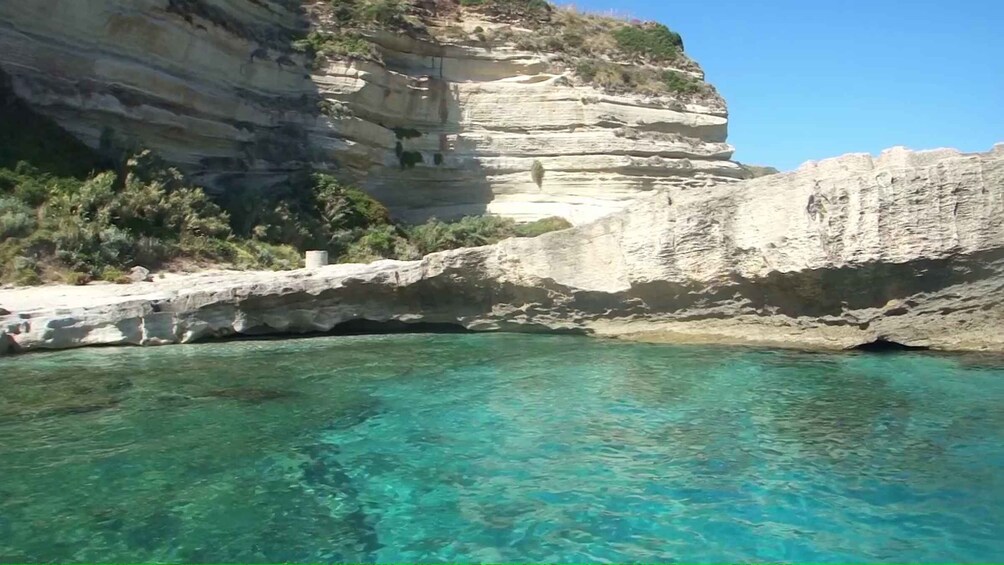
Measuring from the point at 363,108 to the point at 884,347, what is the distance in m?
18.1

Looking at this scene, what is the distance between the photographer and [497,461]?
5.92 metres

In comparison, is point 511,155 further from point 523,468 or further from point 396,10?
point 523,468

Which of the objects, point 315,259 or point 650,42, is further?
point 650,42

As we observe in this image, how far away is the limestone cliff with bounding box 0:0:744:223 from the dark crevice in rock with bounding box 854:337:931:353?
14.7 meters

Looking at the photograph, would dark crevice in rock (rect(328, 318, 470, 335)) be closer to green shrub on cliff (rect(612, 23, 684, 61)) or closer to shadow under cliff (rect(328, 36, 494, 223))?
shadow under cliff (rect(328, 36, 494, 223))

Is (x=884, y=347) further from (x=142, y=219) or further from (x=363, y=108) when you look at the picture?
(x=363, y=108)

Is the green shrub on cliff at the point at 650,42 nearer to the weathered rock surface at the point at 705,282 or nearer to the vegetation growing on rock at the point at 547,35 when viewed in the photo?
the vegetation growing on rock at the point at 547,35

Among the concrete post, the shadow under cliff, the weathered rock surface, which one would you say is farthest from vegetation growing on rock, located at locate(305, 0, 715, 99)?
the weathered rock surface

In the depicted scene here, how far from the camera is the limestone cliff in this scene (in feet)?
59.4

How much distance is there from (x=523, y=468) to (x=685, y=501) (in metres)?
1.29

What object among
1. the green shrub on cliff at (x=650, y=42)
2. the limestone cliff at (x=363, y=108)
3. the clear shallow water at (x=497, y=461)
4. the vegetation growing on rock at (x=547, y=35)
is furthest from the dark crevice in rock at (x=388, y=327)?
the green shrub on cliff at (x=650, y=42)

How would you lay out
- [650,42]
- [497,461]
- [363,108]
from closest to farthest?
[497,461], [363,108], [650,42]

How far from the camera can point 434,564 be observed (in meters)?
4.15

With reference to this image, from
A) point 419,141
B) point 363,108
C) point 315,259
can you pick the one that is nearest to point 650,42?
point 419,141
